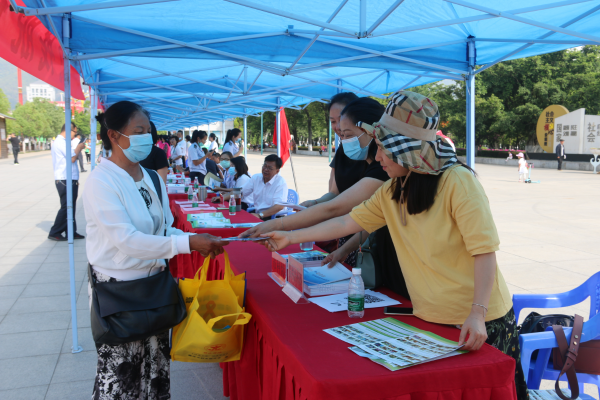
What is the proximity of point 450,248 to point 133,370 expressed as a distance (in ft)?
4.64

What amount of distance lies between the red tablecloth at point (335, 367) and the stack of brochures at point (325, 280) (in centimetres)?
14

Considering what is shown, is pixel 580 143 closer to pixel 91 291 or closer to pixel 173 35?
pixel 173 35

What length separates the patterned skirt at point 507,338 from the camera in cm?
162

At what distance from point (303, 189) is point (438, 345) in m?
12.0

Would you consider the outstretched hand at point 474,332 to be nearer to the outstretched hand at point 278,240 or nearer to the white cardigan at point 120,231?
the outstretched hand at point 278,240

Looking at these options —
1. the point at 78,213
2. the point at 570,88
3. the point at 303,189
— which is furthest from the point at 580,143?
the point at 78,213

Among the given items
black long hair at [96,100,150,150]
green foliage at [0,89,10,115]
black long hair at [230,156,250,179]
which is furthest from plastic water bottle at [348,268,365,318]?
green foliage at [0,89,10,115]

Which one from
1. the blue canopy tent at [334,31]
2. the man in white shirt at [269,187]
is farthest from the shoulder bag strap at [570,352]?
the man in white shirt at [269,187]

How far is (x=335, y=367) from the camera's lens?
1.35m

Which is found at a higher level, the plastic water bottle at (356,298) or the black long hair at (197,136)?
the black long hair at (197,136)

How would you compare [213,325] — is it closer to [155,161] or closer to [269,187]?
[155,161]

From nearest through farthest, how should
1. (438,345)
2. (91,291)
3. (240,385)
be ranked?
(438,345) < (91,291) < (240,385)

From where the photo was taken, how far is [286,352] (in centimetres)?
150

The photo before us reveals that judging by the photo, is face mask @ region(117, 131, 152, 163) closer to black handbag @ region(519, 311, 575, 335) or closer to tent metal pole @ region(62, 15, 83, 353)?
tent metal pole @ region(62, 15, 83, 353)
